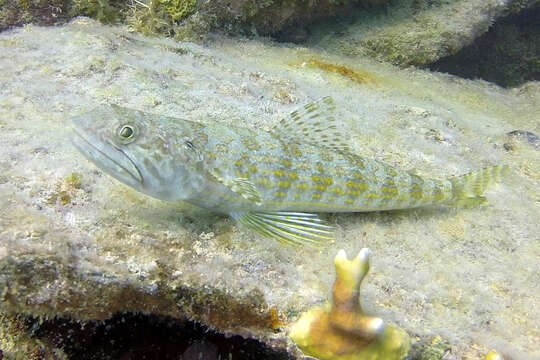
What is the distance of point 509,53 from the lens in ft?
34.2

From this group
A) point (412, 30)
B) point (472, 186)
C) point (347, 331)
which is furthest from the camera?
point (412, 30)

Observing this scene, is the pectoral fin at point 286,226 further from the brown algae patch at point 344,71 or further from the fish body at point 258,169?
the brown algae patch at point 344,71

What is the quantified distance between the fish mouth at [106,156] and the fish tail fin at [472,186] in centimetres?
323

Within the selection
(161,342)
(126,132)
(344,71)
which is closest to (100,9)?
(344,71)

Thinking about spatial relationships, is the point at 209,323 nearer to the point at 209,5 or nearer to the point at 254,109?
the point at 254,109

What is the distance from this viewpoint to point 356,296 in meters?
2.37

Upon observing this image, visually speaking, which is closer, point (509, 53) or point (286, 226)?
point (286, 226)

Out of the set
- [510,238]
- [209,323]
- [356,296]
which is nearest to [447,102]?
[510,238]

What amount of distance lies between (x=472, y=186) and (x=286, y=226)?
7.56 ft

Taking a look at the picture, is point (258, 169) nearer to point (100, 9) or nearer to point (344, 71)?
point (344, 71)

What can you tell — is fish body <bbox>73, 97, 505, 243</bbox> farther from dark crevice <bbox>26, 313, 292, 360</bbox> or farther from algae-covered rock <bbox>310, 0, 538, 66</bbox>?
algae-covered rock <bbox>310, 0, 538, 66</bbox>

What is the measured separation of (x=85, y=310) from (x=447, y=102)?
23.0 ft

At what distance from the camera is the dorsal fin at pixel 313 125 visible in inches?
140

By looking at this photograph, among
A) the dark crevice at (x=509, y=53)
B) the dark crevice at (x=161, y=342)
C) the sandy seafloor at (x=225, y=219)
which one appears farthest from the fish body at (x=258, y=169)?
the dark crevice at (x=509, y=53)
